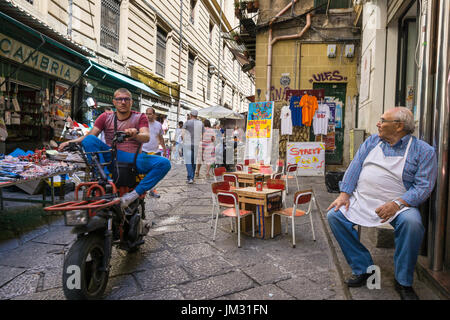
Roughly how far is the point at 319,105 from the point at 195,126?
3922mm

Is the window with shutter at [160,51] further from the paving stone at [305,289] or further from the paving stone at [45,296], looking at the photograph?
the paving stone at [305,289]

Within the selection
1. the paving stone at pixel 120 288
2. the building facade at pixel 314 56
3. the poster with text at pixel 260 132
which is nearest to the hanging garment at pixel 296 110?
the poster with text at pixel 260 132

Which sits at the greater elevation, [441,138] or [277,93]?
[277,93]

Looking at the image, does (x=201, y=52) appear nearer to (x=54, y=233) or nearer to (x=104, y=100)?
(x=104, y=100)

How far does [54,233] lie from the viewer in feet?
13.8

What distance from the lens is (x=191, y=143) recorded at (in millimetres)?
8555

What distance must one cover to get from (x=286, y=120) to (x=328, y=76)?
3.11 metres

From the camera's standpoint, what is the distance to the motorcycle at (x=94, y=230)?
7.25 ft

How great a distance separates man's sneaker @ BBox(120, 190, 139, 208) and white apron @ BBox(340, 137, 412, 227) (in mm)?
1869

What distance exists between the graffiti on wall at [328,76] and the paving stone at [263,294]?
10314 millimetres

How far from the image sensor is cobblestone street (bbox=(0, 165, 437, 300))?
257 centimetres

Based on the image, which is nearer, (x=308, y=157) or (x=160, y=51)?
(x=308, y=157)

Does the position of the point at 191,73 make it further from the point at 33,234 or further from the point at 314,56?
the point at 33,234

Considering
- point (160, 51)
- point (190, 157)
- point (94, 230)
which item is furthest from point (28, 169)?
point (160, 51)
